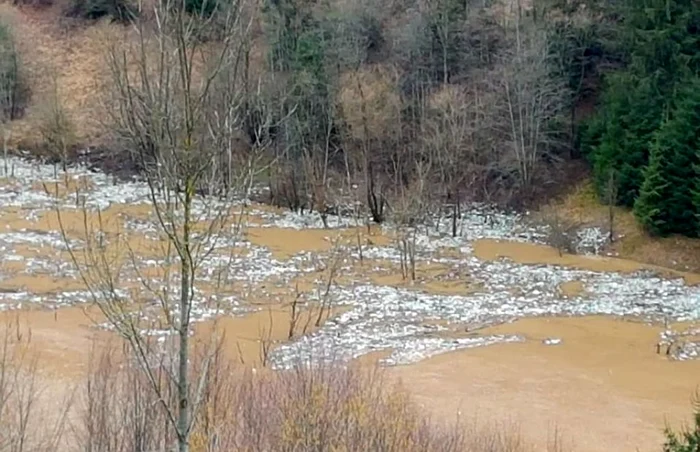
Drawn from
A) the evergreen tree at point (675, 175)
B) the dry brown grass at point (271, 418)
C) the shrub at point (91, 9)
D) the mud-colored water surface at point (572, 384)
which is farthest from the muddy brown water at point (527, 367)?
the shrub at point (91, 9)

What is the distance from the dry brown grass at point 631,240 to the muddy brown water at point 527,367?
4.57 m

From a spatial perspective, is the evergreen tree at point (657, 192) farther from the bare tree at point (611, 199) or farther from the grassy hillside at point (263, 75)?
the bare tree at point (611, 199)

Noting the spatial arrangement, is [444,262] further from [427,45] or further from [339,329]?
[427,45]

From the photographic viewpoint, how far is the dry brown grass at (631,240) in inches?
1179

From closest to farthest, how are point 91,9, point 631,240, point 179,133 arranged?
point 179,133 → point 631,240 → point 91,9

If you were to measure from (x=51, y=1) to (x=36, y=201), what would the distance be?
2107cm

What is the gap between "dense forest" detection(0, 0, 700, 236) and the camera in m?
32.9

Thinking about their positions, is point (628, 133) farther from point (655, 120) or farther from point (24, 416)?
point (24, 416)

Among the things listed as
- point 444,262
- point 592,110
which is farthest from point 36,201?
point 592,110

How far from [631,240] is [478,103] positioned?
903 centimetres

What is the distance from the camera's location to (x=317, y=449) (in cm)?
1025

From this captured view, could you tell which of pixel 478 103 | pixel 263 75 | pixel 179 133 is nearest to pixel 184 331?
pixel 179 133

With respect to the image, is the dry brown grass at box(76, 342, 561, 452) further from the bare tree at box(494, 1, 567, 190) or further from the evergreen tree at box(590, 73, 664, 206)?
the bare tree at box(494, 1, 567, 190)

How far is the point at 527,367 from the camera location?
20.3 m
